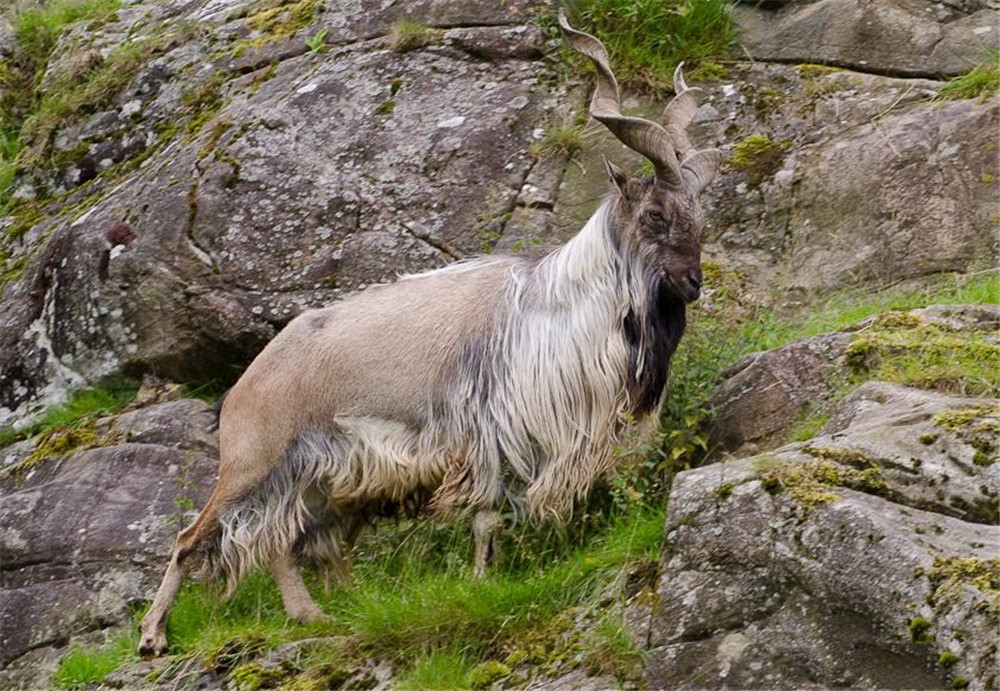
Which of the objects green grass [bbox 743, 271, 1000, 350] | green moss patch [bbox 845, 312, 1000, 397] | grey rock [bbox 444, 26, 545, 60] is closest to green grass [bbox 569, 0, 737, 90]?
grey rock [bbox 444, 26, 545, 60]

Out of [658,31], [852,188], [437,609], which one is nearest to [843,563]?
[437,609]

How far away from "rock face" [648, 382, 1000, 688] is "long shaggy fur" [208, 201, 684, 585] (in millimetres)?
1448

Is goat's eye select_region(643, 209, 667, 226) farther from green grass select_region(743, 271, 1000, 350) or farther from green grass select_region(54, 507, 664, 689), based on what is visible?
green grass select_region(54, 507, 664, 689)

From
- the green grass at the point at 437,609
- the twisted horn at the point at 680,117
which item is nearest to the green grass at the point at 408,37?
the twisted horn at the point at 680,117

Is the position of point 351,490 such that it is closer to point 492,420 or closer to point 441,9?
point 492,420

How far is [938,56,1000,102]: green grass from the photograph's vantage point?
9.88m

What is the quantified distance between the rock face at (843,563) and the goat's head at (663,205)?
1745mm

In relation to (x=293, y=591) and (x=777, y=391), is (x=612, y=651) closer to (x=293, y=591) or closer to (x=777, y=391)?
(x=777, y=391)

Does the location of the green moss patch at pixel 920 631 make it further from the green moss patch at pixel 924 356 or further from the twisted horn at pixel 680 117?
the twisted horn at pixel 680 117

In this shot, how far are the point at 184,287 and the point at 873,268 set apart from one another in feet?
14.5

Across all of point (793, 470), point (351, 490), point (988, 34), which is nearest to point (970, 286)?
point (988, 34)

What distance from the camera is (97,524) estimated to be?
364 inches

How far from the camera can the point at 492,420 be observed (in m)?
8.05

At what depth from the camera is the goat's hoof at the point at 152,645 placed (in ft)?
26.8
